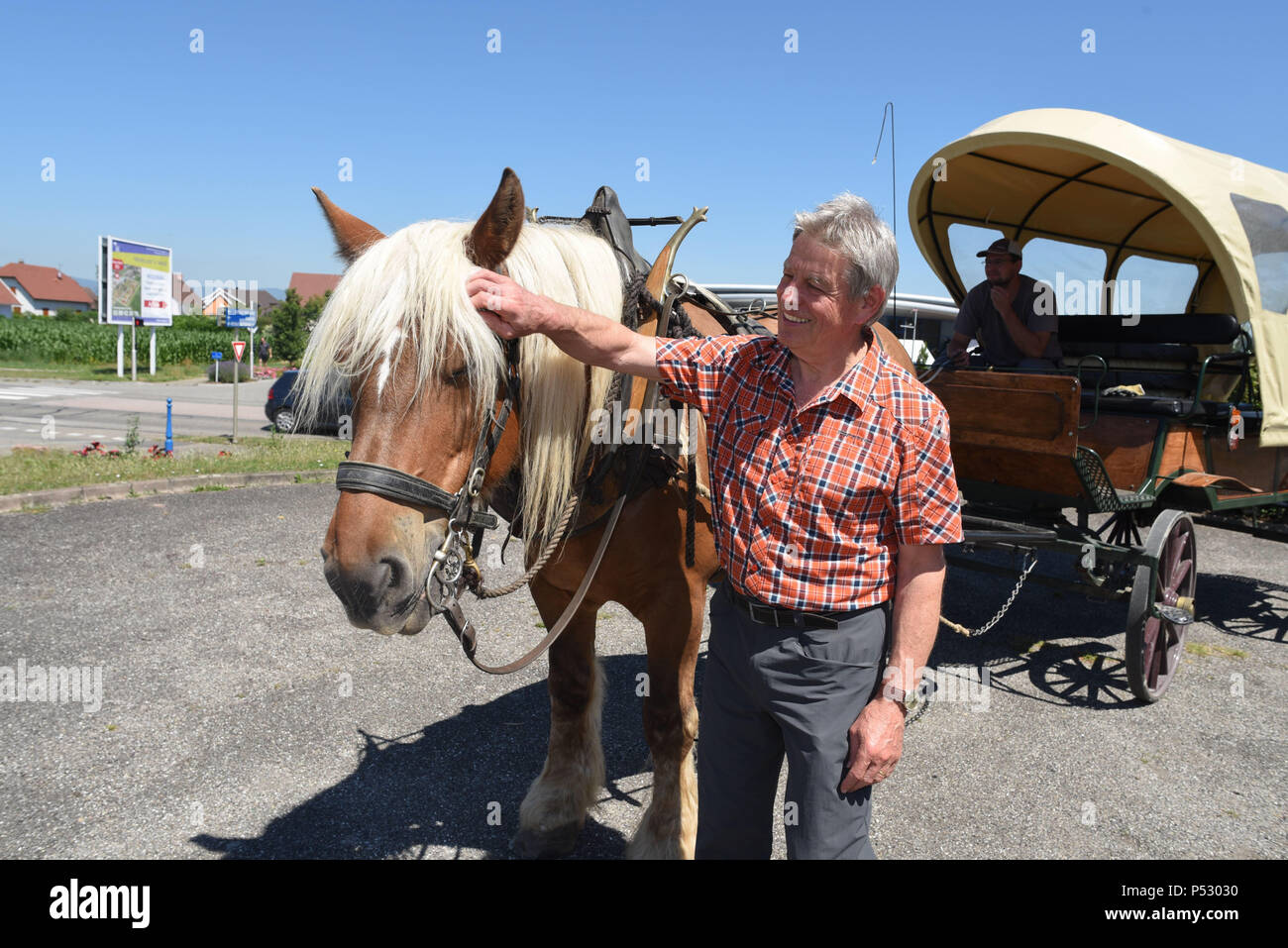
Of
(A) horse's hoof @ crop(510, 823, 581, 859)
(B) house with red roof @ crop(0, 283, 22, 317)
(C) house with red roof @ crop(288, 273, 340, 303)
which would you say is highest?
(C) house with red roof @ crop(288, 273, 340, 303)

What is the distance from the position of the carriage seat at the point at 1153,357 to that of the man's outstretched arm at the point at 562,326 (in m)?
3.34

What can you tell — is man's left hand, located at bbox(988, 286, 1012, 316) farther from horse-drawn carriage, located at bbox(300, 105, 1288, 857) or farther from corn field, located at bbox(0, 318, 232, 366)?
corn field, located at bbox(0, 318, 232, 366)

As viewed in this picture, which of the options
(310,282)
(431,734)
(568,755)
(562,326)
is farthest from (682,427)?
(310,282)

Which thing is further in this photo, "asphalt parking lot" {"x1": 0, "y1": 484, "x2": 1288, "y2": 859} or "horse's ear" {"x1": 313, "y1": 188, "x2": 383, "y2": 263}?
"asphalt parking lot" {"x1": 0, "y1": 484, "x2": 1288, "y2": 859}

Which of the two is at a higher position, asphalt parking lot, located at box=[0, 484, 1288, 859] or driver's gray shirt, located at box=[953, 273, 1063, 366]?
driver's gray shirt, located at box=[953, 273, 1063, 366]

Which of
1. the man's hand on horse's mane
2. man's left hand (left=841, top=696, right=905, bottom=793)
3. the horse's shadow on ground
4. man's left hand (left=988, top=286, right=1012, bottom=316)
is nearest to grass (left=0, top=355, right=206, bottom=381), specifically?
the horse's shadow on ground

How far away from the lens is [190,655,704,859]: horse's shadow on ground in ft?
9.34

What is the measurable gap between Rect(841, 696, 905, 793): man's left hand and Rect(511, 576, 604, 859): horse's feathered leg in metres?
1.29

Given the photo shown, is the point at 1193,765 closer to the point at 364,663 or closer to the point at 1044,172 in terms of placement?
the point at 1044,172

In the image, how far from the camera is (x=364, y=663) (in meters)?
4.46

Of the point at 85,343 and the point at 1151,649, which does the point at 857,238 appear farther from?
the point at 85,343
